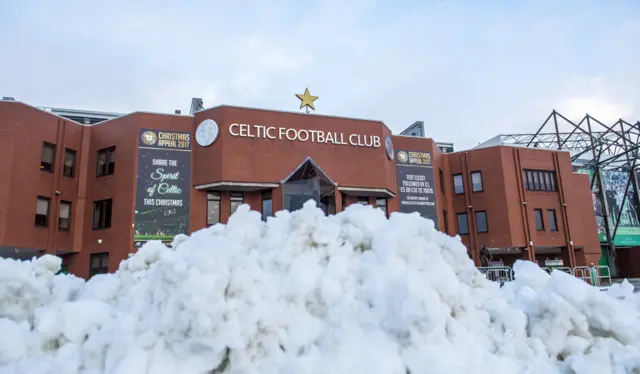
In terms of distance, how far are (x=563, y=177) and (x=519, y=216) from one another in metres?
4.46

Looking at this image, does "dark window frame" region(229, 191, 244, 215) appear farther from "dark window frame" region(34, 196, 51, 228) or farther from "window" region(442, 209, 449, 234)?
"window" region(442, 209, 449, 234)

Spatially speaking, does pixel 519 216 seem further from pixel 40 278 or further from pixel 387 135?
pixel 40 278

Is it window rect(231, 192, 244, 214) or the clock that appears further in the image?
the clock

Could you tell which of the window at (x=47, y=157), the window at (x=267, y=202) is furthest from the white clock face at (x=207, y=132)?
the window at (x=47, y=157)

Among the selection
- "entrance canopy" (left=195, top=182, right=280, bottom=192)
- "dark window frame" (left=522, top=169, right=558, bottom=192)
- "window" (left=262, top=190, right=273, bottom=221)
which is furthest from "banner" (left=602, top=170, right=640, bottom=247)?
"entrance canopy" (left=195, top=182, right=280, bottom=192)

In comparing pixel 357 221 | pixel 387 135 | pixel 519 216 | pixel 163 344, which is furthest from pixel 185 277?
pixel 519 216

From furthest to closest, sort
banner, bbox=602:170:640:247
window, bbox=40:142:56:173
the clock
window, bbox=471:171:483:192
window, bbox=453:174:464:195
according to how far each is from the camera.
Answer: banner, bbox=602:170:640:247
window, bbox=453:174:464:195
window, bbox=471:171:483:192
the clock
window, bbox=40:142:56:173

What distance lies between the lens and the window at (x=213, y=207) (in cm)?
2062

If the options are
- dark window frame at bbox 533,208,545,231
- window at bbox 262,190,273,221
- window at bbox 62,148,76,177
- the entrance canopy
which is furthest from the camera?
dark window frame at bbox 533,208,545,231

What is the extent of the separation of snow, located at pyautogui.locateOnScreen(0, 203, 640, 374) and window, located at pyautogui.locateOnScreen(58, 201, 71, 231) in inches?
712

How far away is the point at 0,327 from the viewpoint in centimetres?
371

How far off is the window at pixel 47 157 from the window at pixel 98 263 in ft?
14.2

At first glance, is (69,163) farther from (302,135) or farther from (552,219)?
(552,219)

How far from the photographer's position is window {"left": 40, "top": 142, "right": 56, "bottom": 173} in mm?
19812
